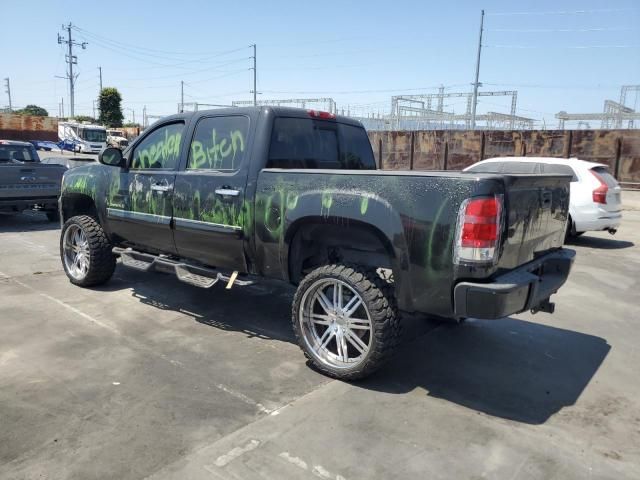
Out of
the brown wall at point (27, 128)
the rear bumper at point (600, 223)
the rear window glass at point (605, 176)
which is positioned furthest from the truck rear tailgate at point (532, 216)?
the brown wall at point (27, 128)

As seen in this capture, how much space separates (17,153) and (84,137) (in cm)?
3490

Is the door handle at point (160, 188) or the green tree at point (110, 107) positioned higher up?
the green tree at point (110, 107)

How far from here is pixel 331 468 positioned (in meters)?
2.77

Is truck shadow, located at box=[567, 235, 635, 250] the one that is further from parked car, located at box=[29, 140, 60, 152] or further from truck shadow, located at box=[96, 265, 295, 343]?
parked car, located at box=[29, 140, 60, 152]

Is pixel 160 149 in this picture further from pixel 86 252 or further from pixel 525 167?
pixel 525 167

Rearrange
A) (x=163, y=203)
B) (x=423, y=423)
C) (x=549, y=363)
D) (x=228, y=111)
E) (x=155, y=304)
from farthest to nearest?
(x=155, y=304) < (x=163, y=203) < (x=228, y=111) < (x=549, y=363) < (x=423, y=423)

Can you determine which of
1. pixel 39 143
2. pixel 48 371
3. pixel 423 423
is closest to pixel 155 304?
pixel 48 371

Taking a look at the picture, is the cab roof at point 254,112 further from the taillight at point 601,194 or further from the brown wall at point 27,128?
the brown wall at point 27,128

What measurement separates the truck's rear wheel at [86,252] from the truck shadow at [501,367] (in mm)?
3622

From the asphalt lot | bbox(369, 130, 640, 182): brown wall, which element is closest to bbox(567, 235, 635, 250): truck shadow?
the asphalt lot

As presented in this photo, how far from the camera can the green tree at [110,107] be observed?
5634cm

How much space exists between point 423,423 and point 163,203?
127 inches

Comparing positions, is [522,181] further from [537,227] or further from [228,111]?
[228,111]

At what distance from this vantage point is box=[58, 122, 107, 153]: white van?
42.9 m
